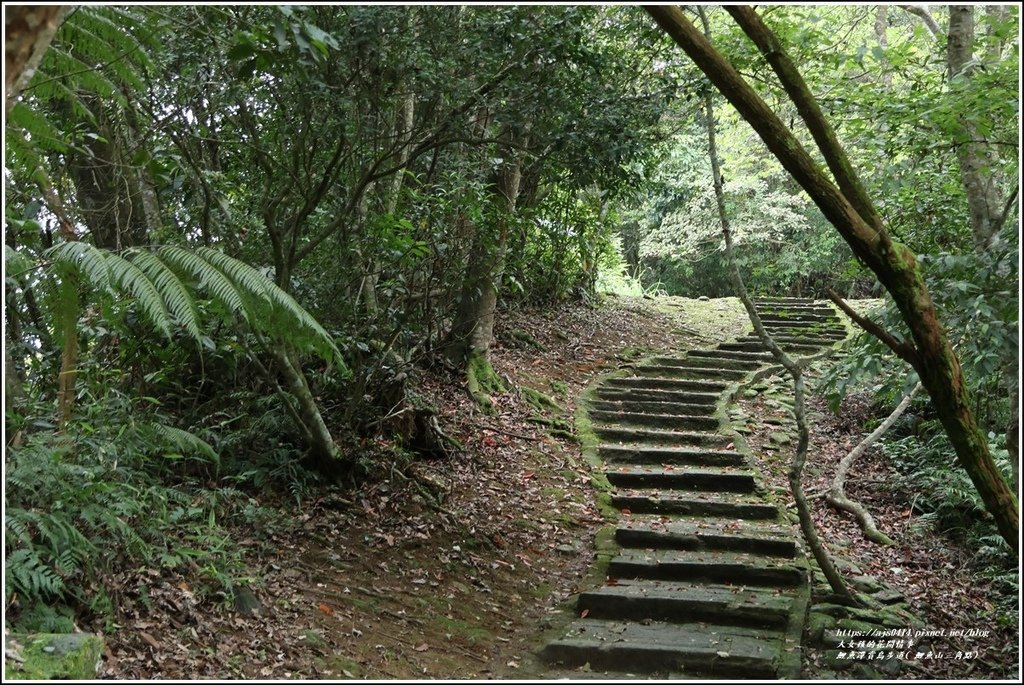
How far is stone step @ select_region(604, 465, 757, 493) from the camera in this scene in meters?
8.47

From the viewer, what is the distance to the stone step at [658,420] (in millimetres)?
10125

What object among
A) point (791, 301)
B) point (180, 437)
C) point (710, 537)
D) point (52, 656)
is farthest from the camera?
point (791, 301)

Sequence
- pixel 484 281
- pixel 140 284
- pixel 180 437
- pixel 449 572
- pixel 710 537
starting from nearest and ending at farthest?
pixel 140 284 → pixel 180 437 → pixel 449 572 → pixel 710 537 → pixel 484 281

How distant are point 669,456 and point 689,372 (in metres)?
3.18

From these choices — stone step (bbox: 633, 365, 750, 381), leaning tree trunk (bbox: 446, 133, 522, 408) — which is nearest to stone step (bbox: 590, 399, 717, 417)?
stone step (bbox: 633, 365, 750, 381)

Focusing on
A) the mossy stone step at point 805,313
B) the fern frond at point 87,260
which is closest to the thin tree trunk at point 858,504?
the fern frond at point 87,260

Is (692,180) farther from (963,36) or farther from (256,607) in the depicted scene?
(256,607)

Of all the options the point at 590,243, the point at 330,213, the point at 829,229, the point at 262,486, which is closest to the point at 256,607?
the point at 262,486

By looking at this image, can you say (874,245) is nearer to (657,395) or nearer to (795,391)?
(795,391)

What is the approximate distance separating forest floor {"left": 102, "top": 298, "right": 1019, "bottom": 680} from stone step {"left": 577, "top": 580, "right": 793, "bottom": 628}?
0.88 feet

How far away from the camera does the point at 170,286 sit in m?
3.82

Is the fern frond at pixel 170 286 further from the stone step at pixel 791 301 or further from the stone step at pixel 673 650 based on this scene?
the stone step at pixel 791 301

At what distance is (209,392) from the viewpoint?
6.93 metres

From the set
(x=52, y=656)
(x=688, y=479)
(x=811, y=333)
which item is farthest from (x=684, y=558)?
(x=811, y=333)
